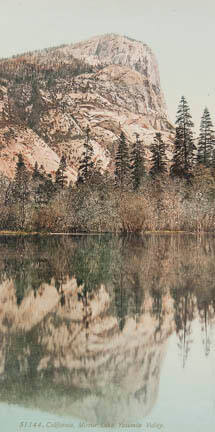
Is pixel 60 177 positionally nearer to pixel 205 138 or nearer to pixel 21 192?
pixel 21 192

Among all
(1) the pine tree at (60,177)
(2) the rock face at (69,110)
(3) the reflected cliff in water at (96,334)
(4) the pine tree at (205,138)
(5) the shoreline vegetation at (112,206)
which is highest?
(2) the rock face at (69,110)

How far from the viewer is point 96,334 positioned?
26.5 ft

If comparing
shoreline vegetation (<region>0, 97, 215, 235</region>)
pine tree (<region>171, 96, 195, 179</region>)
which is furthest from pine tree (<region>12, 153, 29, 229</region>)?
pine tree (<region>171, 96, 195, 179</region>)

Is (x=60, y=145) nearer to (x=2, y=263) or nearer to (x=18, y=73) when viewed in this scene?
(x=18, y=73)

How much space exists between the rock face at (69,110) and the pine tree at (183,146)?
40.3 m

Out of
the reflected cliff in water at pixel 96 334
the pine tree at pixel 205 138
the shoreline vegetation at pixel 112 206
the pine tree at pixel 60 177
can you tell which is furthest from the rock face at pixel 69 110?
the reflected cliff in water at pixel 96 334

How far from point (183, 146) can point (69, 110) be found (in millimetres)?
69699

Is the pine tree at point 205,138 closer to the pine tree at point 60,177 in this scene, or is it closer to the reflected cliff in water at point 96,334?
the pine tree at point 60,177

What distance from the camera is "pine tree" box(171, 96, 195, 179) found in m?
69.1

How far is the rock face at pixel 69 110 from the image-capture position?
115312 mm

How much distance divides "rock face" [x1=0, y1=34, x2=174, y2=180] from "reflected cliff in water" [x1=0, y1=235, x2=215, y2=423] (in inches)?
3517

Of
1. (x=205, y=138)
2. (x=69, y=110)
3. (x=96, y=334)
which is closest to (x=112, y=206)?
(x=205, y=138)

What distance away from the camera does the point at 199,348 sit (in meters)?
7.39

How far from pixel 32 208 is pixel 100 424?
53.1 metres
